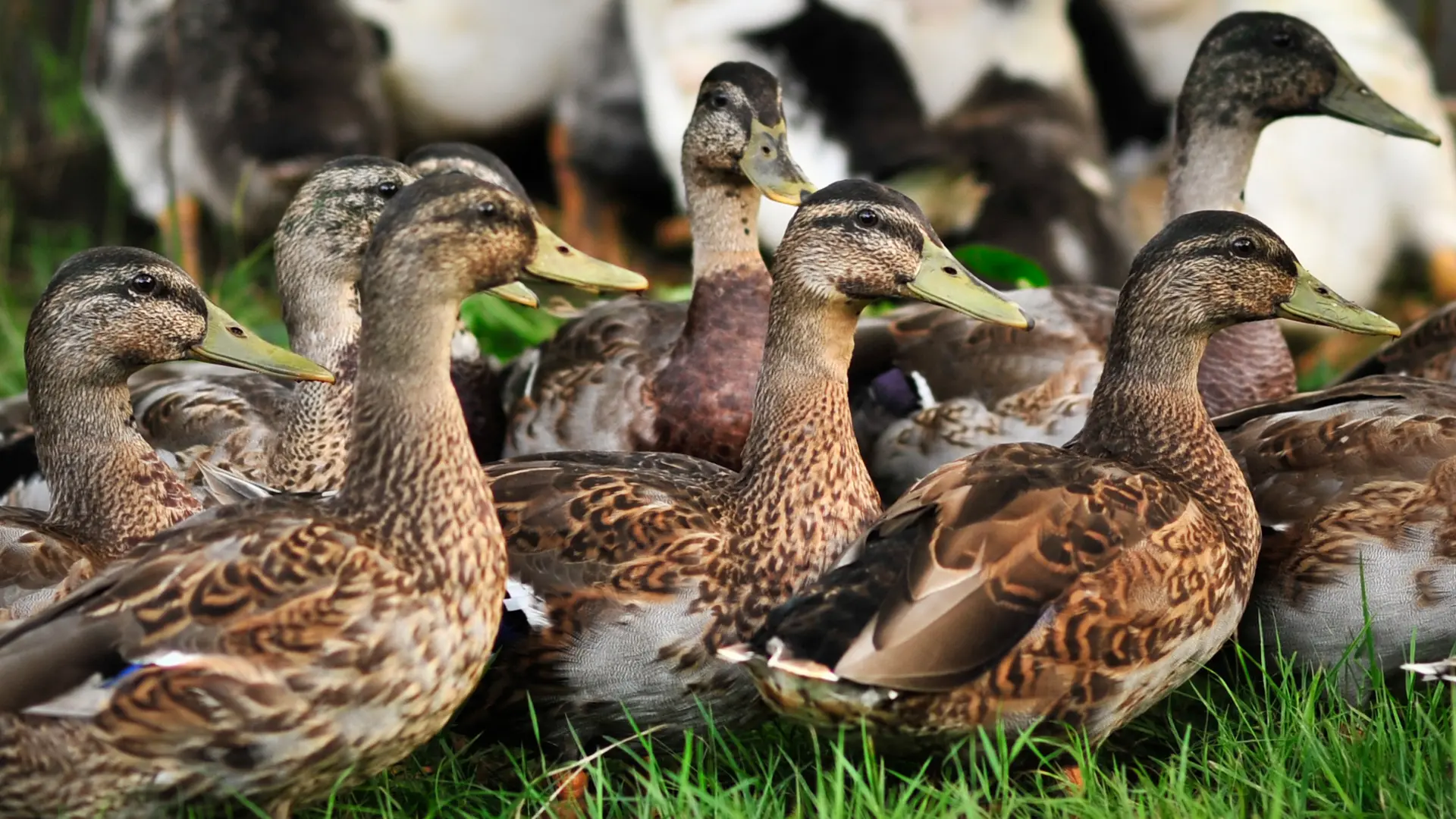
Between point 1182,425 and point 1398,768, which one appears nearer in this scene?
point 1398,768

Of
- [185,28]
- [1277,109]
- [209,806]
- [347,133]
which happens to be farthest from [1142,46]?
[209,806]

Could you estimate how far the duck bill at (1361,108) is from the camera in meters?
4.28

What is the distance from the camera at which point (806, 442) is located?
10.5ft

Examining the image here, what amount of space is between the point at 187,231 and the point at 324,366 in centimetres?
238

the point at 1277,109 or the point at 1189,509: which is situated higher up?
the point at 1277,109

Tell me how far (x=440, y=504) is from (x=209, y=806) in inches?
21.4

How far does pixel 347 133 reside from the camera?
571cm

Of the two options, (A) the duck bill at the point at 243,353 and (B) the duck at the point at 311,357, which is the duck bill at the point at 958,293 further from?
(B) the duck at the point at 311,357

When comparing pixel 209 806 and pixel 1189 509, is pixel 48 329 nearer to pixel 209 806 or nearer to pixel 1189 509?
pixel 209 806

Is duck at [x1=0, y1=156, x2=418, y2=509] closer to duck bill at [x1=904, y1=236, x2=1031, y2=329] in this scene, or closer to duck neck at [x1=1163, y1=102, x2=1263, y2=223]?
duck bill at [x1=904, y1=236, x2=1031, y2=329]

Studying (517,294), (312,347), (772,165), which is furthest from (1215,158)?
(312,347)

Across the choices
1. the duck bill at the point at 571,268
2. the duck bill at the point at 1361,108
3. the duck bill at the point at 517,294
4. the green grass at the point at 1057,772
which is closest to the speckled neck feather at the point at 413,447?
the duck bill at the point at 571,268

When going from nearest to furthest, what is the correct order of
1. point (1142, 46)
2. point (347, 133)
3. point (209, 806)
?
1. point (209, 806)
2. point (347, 133)
3. point (1142, 46)

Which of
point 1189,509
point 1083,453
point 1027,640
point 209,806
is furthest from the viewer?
point 1083,453
